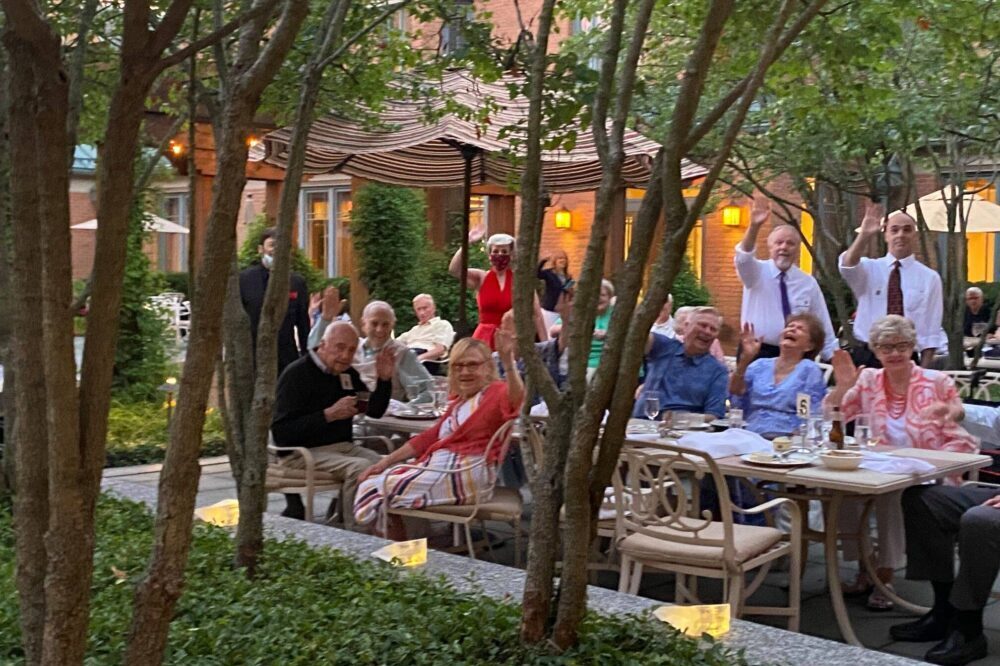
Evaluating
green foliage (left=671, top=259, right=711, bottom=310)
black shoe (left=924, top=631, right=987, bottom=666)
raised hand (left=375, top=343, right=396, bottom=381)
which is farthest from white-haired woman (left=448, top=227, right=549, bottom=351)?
green foliage (left=671, top=259, right=711, bottom=310)

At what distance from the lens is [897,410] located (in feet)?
21.2

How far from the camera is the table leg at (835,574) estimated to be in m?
5.42

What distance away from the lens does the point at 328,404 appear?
7.37m

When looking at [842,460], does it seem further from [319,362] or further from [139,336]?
[139,336]

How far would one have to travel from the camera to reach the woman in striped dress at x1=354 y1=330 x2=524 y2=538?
20.6ft

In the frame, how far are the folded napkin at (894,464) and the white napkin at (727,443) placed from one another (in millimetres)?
522

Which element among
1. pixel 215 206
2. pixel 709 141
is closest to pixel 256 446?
pixel 215 206

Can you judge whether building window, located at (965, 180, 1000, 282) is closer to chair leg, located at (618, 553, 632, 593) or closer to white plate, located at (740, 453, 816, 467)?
white plate, located at (740, 453, 816, 467)

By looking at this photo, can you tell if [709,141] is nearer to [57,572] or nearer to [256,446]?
[256,446]

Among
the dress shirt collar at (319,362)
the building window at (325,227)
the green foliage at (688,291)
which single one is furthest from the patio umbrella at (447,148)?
the building window at (325,227)

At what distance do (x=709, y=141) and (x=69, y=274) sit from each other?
11.5m

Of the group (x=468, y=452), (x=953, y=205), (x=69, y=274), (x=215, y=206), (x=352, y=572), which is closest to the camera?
(x=69, y=274)

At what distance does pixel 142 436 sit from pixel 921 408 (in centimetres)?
697

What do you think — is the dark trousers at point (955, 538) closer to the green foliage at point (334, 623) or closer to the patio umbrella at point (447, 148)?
the green foliage at point (334, 623)
